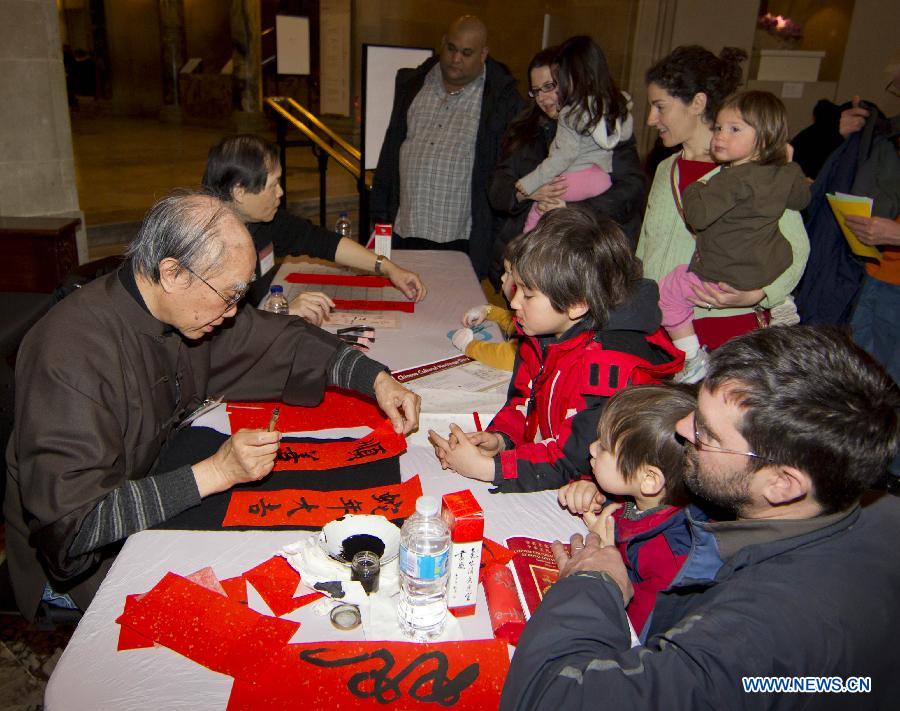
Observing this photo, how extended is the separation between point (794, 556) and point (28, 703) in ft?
6.88

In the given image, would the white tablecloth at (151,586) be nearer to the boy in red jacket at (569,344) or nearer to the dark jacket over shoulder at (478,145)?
the boy in red jacket at (569,344)

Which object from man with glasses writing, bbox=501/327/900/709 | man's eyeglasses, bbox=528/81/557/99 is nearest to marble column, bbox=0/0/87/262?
man's eyeglasses, bbox=528/81/557/99

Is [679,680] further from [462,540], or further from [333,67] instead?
[333,67]

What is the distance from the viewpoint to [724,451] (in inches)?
45.3

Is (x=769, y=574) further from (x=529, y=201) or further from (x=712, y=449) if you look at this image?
(x=529, y=201)

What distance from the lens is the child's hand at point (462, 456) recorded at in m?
1.72

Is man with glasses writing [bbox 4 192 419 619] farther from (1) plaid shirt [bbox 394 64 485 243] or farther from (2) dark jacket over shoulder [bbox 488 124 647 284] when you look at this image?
(1) plaid shirt [bbox 394 64 485 243]

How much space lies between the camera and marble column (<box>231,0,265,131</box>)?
1004 centimetres

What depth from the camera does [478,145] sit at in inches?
154

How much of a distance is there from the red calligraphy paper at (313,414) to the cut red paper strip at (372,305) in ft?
2.45

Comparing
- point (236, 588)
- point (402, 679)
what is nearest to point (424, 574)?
point (402, 679)

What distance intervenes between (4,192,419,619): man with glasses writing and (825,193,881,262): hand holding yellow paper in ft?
6.95

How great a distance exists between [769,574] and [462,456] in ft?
2.76

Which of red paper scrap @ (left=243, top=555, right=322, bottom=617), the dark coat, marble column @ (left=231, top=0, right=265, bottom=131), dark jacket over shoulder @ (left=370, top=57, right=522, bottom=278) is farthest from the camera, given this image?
marble column @ (left=231, top=0, right=265, bottom=131)
